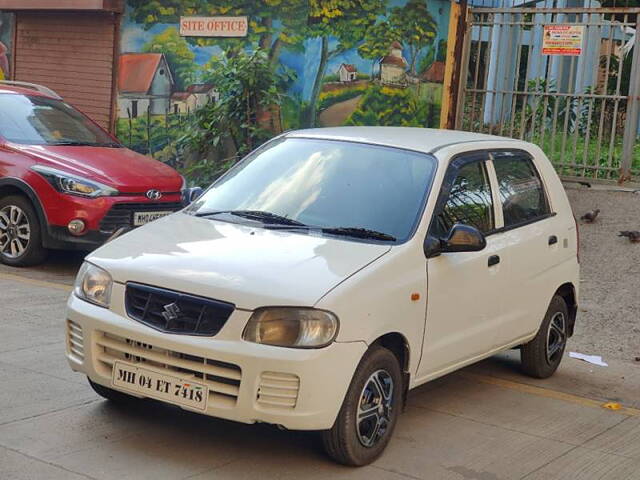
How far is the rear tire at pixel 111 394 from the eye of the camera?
590cm

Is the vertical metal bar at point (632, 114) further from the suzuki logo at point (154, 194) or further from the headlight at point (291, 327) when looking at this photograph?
the headlight at point (291, 327)

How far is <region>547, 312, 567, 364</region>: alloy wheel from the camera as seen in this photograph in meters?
7.52

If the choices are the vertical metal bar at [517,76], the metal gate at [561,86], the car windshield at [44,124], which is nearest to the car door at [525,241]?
the metal gate at [561,86]

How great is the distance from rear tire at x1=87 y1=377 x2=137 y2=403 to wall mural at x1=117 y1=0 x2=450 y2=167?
8592mm

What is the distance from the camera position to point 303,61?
14.9 m

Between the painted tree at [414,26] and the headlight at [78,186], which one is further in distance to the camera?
the painted tree at [414,26]

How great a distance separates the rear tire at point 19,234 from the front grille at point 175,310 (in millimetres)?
5408

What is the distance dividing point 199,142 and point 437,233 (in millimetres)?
9864

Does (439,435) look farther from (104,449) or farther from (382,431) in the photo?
(104,449)

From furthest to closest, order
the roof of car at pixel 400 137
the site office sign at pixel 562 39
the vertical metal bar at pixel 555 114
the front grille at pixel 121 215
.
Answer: the vertical metal bar at pixel 555 114, the site office sign at pixel 562 39, the front grille at pixel 121 215, the roof of car at pixel 400 137

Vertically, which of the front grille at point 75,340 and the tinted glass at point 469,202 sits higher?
the tinted glass at point 469,202

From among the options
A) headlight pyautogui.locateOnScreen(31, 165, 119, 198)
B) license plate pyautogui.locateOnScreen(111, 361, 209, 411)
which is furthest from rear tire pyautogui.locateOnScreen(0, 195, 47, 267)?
license plate pyautogui.locateOnScreen(111, 361, 209, 411)

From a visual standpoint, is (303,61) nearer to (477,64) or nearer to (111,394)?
(477,64)

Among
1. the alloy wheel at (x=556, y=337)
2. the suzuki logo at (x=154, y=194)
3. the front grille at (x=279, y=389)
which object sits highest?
the suzuki logo at (x=154, y=194)
